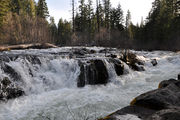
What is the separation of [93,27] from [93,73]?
4078 cm

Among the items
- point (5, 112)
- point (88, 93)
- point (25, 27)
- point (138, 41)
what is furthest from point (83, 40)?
point (5, 112)

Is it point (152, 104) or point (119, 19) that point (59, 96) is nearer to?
point (152, 104)

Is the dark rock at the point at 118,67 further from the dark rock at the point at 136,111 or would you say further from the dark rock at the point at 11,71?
the dark rock at the point at 11,71

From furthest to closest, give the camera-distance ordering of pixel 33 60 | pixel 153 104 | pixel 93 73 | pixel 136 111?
1. pixel 93 73
2. pixel 33 60
3. pixel 153 104
4. pixel 136 111

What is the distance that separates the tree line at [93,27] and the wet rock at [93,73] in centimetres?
973

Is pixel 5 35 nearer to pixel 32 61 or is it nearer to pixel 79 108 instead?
pixel 32 61

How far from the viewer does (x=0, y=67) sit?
579 centimetres

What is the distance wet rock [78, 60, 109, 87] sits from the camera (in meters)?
7.50

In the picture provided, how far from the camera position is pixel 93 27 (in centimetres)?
4644

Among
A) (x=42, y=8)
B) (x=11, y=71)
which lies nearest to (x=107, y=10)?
(x=42, y=8)

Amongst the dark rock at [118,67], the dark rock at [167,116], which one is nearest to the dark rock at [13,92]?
the dark rock at [167,116]

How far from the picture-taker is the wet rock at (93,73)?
7.50m

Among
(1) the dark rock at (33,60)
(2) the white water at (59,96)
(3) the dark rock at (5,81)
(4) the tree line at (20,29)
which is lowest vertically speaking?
(2) the white water at (59,96)

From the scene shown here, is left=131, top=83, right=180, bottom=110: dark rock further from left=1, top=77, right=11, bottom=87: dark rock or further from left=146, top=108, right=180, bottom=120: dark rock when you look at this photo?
left=1, top=77, right=11, bottom=87: dark rock
